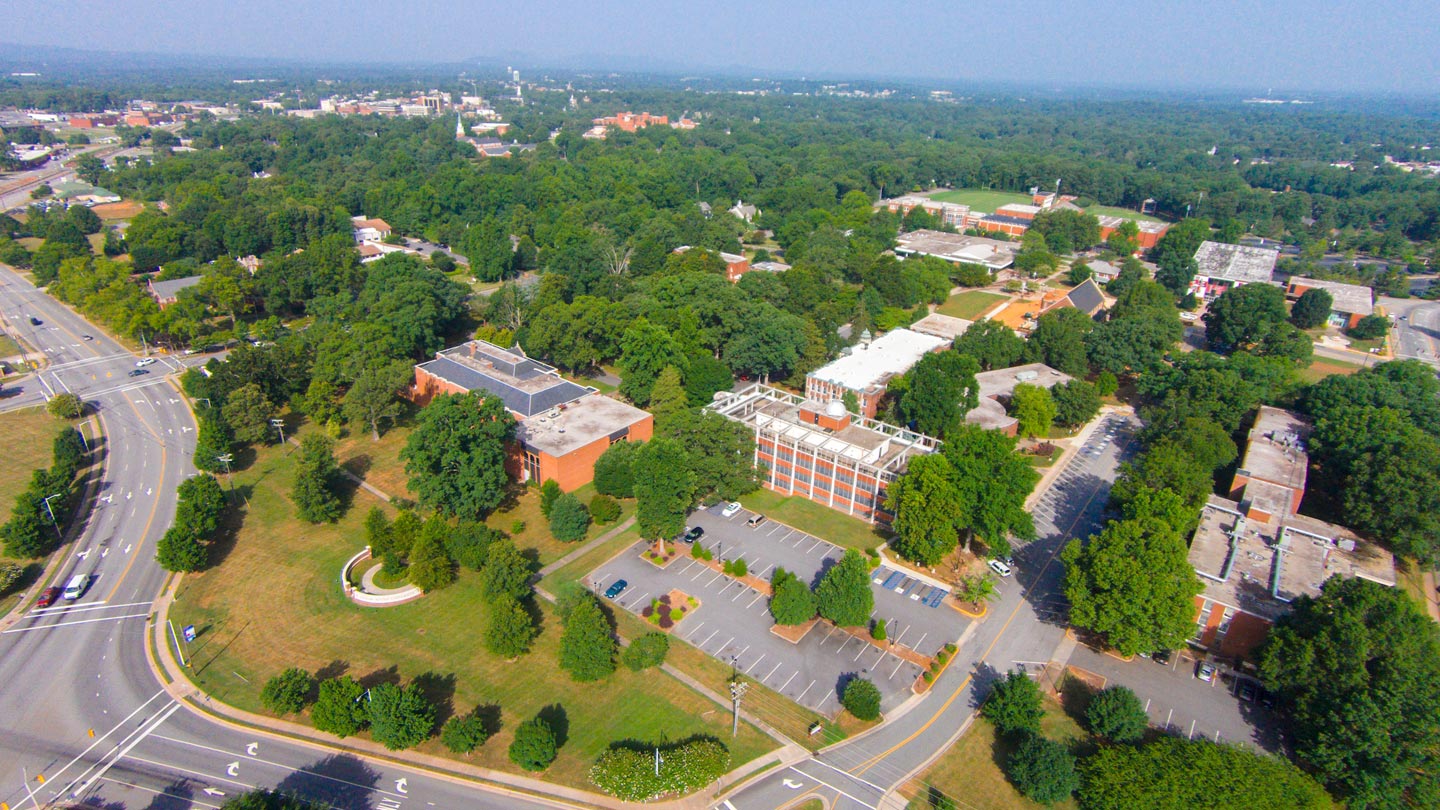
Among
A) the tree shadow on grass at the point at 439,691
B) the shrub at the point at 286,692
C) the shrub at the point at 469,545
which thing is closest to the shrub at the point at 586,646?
the tree shadow on grass at the point at 439,691

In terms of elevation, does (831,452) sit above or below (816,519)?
above

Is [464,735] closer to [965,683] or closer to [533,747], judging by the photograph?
[533,747]

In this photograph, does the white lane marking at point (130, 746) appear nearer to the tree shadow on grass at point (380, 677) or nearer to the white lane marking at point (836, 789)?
the tree shadow on grass at point (380, 677)

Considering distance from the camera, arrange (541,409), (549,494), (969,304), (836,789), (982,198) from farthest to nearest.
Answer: (982,198), (969,304), (541,409), (549,494), (836,789)

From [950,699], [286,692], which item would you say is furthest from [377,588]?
[950,699]

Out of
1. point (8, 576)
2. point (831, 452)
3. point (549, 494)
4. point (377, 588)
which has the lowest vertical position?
point (377, 588)
